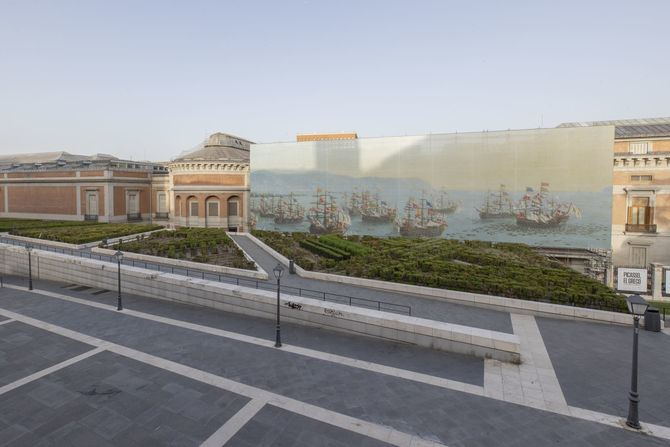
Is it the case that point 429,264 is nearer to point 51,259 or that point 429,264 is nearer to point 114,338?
point 114,338

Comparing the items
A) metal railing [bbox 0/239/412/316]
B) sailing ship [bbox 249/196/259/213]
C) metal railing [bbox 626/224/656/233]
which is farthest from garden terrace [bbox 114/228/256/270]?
metal railing [bbox 626/224/656/233]

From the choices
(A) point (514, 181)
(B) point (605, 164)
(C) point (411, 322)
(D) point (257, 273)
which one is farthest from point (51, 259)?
(B) point (605, 164)

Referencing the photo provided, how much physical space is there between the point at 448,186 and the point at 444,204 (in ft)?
5.76

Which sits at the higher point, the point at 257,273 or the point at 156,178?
the point at 156,178

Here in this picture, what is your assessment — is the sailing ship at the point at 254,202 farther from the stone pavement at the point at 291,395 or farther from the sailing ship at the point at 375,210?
the stone pavement at the point at 291,395

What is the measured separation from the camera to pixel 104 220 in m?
45.2

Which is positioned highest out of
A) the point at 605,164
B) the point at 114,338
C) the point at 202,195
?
the point at 605,164

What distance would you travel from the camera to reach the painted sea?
103ft

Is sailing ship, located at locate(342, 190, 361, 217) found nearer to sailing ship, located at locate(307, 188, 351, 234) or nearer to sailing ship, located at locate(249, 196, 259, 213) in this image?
sailing ship, located at locate(307, 188, 351, 234)

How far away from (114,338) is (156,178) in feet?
132

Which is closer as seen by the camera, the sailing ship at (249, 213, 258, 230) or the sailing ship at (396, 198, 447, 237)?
the sailing ship at (396, 198, 447, 237)

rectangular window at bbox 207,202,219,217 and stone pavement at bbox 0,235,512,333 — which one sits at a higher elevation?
rectangular window at bbox 207,202,219,217

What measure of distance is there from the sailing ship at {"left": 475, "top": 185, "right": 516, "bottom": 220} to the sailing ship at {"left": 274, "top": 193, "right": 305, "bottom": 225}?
18.5m

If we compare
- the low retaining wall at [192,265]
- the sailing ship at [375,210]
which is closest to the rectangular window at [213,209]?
the low retaining wall at [192,265]
